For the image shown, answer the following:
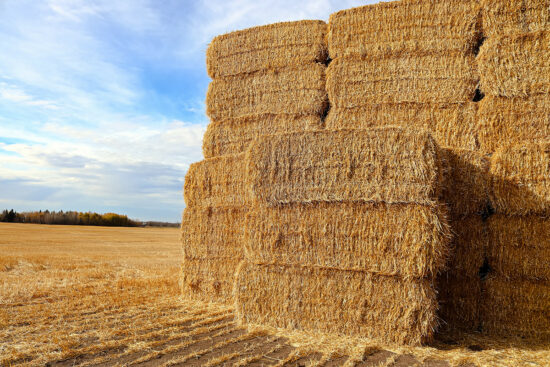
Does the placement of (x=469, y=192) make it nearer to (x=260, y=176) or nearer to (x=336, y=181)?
(x=336, y=181)

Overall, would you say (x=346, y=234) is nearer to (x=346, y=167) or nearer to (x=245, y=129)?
(x=346, y=167)

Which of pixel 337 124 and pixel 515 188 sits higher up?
pixel 337 124

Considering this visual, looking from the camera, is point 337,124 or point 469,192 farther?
point 337,124

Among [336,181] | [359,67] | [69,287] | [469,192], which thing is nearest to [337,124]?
[359,67]

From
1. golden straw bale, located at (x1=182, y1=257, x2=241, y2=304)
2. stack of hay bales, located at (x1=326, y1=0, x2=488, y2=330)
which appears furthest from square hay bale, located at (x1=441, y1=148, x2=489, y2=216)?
golden straw bale, located at (x1=182, y1=257, x2=241, y2=304)

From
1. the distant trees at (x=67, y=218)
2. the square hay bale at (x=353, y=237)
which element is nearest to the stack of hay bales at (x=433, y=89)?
the square hay bale at (x=353, y=237)

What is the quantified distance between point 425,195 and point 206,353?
2.88m

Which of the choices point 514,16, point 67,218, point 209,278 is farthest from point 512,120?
point 67,218

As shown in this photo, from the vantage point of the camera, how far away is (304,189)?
4.96 metres

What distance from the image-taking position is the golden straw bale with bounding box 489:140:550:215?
488cm

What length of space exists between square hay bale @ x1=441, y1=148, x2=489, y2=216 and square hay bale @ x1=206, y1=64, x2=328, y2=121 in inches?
88.0

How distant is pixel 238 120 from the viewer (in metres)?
6.97

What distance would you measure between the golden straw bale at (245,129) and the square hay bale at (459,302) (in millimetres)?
2970

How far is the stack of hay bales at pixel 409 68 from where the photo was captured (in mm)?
5762
